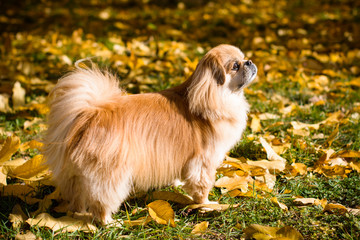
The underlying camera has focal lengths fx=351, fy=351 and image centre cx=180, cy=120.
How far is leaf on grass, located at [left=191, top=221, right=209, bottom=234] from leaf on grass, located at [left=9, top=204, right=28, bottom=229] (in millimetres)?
1142

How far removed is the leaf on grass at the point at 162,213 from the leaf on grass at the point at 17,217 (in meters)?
0.86

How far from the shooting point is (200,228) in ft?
7.64

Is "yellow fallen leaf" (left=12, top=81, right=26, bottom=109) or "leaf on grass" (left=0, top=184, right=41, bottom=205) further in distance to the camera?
"yellow fallen leaf" (left=12, top=81, right=26, bottom=109)

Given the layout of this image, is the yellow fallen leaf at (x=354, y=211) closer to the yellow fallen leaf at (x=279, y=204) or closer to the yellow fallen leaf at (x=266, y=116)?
the yellow fallen leaf at (x=279, y=204)

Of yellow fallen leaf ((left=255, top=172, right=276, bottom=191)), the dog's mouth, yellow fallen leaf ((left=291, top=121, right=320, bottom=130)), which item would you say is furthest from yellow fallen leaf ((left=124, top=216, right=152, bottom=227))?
yellow fallen leaf ((left=291, top=121, right=320, bottom=130))

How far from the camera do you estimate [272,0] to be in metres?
9.54

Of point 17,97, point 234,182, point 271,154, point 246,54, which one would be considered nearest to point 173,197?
point 234,182

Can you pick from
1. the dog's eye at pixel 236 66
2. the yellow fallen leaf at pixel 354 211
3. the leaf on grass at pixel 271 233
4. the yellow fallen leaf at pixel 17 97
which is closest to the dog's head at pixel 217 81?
the dog's eye at pixel 236 66

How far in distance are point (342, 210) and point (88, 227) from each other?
1710 mm

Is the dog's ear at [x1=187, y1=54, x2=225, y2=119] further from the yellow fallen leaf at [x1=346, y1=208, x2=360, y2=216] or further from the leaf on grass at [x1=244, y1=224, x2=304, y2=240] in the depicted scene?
the yellow fallen leaf at [x1=346, y1=208, x2=360, y2=216]

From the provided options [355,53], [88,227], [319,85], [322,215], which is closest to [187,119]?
[88,227]

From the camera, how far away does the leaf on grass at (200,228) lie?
232cm

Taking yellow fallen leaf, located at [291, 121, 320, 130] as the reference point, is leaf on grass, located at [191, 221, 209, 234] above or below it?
below

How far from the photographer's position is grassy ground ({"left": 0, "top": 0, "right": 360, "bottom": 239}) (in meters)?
2.45
